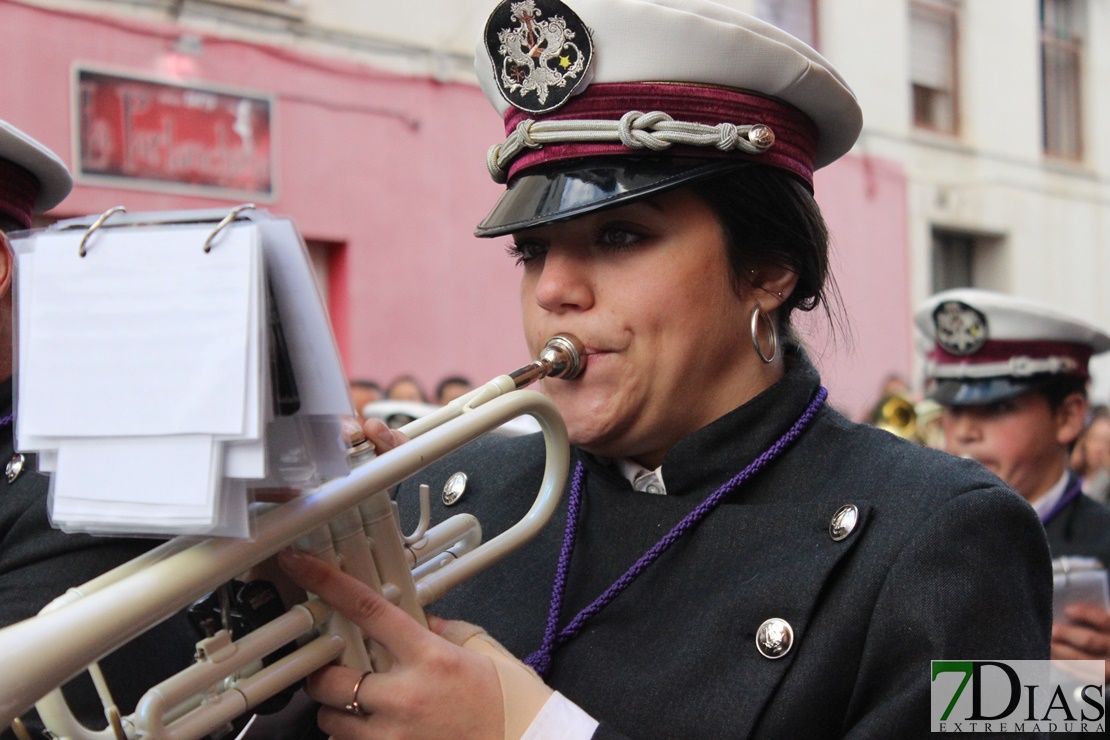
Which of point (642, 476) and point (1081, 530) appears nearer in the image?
point (642, 476)

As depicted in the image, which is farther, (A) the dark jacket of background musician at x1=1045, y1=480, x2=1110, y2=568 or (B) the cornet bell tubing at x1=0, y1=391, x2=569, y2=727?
(A) the dark jacket of background musician at x1=1045, y1=480, x2=1110, y2=568

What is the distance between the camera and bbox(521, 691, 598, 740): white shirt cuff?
1.49 metres

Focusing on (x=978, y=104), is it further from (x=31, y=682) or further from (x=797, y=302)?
(x=31, y=682)

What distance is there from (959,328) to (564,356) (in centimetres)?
252

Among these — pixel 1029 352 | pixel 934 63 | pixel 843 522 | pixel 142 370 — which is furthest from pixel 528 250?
pixel 934 63

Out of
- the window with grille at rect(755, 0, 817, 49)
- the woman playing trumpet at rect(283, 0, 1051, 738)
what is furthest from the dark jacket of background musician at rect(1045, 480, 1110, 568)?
the window with grille at rect(755, 0, 817, 49)

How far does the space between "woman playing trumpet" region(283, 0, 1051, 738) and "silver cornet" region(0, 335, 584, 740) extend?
5.5 inches

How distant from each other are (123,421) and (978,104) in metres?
12.7

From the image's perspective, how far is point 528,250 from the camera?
1.92 metres

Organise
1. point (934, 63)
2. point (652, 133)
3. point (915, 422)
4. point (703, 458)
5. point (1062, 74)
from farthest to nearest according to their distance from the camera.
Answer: point (1062, 74)
point (934, 63)
point (915, 422)
point (703, 458)
point (652, 133)

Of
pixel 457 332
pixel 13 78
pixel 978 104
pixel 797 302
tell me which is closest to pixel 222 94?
pixel 13 78

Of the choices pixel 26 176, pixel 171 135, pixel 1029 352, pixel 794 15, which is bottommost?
pixel 1029 352

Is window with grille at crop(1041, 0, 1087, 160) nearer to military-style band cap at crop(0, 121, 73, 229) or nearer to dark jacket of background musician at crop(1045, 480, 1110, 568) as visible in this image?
dark jacket of background musician at crop(1045, 480, 1110, 568)

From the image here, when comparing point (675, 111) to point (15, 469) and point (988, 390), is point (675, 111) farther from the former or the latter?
point (988, 390)
